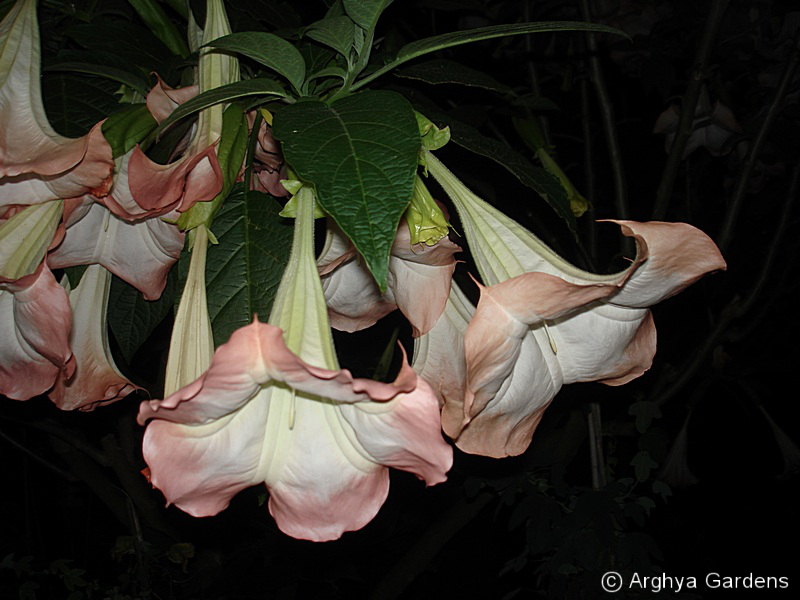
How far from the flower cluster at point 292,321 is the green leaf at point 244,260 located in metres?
0.02

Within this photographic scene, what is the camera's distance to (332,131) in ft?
1.39

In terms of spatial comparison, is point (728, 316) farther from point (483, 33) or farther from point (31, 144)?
point (31, 144)

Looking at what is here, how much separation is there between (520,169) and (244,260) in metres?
0.25

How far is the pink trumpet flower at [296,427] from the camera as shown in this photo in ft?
1.15

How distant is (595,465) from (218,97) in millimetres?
1322

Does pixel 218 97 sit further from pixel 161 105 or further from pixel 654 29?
pixel 654 29

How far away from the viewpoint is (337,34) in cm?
52

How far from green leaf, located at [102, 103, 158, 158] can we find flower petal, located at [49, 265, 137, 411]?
14 cm

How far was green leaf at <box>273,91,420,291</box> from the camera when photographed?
369 millimetres

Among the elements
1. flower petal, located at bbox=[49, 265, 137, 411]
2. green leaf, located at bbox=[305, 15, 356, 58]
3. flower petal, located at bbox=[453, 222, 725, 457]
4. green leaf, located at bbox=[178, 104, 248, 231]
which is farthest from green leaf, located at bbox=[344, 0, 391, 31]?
flower petal, located at bbox=[49, 265, 137, 411]

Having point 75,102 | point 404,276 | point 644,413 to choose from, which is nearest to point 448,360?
point 404,276

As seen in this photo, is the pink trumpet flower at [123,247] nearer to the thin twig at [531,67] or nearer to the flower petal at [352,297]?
the flower petal at [352,297]

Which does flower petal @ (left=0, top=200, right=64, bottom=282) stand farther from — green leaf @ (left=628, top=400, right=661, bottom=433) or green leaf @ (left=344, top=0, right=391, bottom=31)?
green leaf @ (left=628, top=400, right=661, bottom=433)

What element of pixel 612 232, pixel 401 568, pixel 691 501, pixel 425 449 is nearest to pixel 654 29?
pixel 612 232
